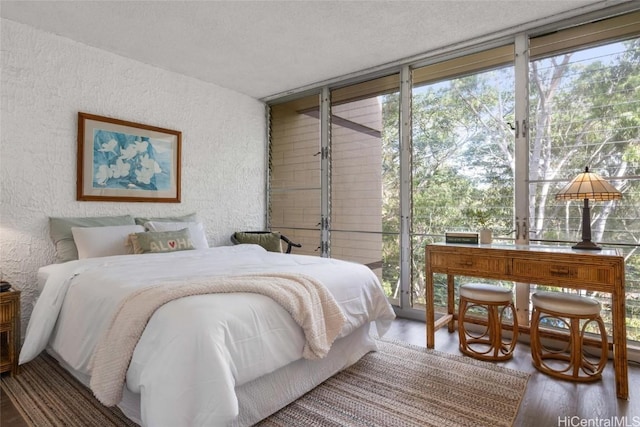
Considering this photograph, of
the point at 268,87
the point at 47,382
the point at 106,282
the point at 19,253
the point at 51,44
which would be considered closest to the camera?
the point at 106,282

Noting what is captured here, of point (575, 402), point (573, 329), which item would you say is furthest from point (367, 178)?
point (575, 402)

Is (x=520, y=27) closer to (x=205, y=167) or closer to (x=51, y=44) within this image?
(x=205, y=167)

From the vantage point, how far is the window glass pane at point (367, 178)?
372 centimetres

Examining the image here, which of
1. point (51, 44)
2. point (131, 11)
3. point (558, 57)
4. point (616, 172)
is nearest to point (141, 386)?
point (131, 11)

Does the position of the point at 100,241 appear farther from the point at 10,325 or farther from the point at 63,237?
the point at 10,325

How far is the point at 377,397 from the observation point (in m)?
2.00

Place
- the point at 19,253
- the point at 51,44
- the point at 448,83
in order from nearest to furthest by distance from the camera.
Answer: the point at 19,253, the point at 51,44, the point at 448,83

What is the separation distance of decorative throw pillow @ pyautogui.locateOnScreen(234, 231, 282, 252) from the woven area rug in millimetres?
1871

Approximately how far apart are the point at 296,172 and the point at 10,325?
312 cm

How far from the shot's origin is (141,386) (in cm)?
143

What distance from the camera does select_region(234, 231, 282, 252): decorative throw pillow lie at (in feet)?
13.3

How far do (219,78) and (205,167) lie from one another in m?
Answer: 1.02

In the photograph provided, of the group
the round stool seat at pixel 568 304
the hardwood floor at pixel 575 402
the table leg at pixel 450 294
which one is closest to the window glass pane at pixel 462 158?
the table leg at pixel 450 294

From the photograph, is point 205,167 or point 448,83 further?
point 205,167
